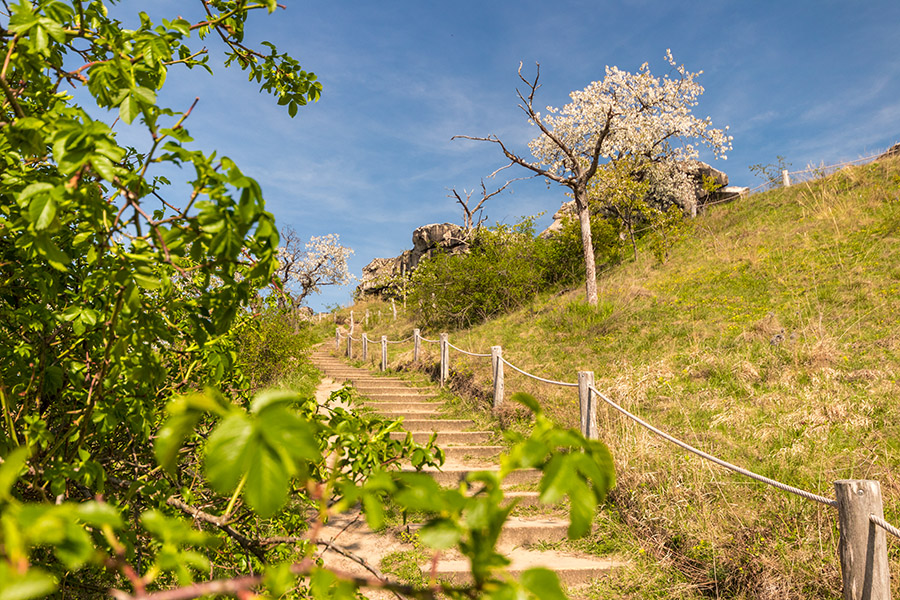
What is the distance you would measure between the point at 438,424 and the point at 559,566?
161 inches

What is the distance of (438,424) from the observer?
26.8 feet

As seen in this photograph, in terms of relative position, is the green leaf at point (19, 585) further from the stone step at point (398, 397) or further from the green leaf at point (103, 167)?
the stone step at point (398, 397)

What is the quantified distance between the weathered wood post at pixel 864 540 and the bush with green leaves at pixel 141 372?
2185 millimetres

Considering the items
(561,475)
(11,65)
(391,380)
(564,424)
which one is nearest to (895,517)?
(564,424)

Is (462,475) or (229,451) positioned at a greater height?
(229,451)

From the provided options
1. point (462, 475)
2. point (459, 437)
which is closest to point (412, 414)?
point (459, 437)

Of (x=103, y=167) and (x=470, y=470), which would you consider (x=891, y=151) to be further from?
(x=103, y=167)

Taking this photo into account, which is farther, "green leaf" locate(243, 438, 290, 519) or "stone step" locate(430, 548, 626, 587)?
"stone step" locate(430, 548, 626, 587)

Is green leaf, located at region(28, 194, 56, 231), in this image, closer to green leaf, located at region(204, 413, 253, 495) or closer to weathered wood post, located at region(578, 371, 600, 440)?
green leaf, located at region(204, 413, 253, 495)

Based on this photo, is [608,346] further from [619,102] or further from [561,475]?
[619,102]

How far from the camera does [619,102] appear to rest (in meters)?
17.1

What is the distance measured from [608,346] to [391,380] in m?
5.15

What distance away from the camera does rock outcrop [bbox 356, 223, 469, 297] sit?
30484mm

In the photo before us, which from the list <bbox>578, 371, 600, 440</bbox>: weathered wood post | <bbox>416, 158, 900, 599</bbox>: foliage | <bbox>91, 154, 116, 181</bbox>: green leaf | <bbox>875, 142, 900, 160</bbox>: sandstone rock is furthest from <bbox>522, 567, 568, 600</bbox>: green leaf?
<bbox>875, 142, 900, 160</bbox>: sandstone rock
